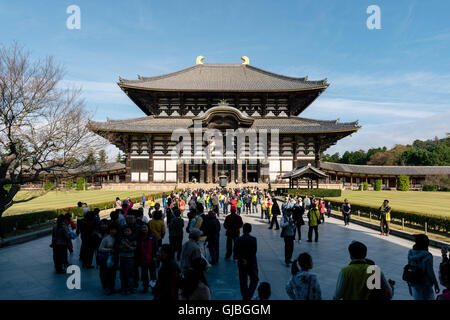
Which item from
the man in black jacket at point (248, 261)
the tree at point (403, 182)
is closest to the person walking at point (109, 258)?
the man in black jacket at point (248, 261)

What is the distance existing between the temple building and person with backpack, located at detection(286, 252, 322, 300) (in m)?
33.8

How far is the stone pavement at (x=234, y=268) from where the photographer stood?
6.00 meters

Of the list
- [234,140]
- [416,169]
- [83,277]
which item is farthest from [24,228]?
[416,169]

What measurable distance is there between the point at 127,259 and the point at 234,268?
3.38 m

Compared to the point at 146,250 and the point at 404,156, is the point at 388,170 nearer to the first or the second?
the point at 404,156

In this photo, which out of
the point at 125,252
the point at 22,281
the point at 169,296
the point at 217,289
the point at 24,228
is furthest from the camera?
the point at 24,228

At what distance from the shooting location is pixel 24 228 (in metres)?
12.8

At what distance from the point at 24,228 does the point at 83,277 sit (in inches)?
340

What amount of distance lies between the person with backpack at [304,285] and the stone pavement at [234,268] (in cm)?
264

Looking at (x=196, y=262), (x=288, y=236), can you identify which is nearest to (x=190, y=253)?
(x=196, y=262)

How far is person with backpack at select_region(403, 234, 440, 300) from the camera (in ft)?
14.5
